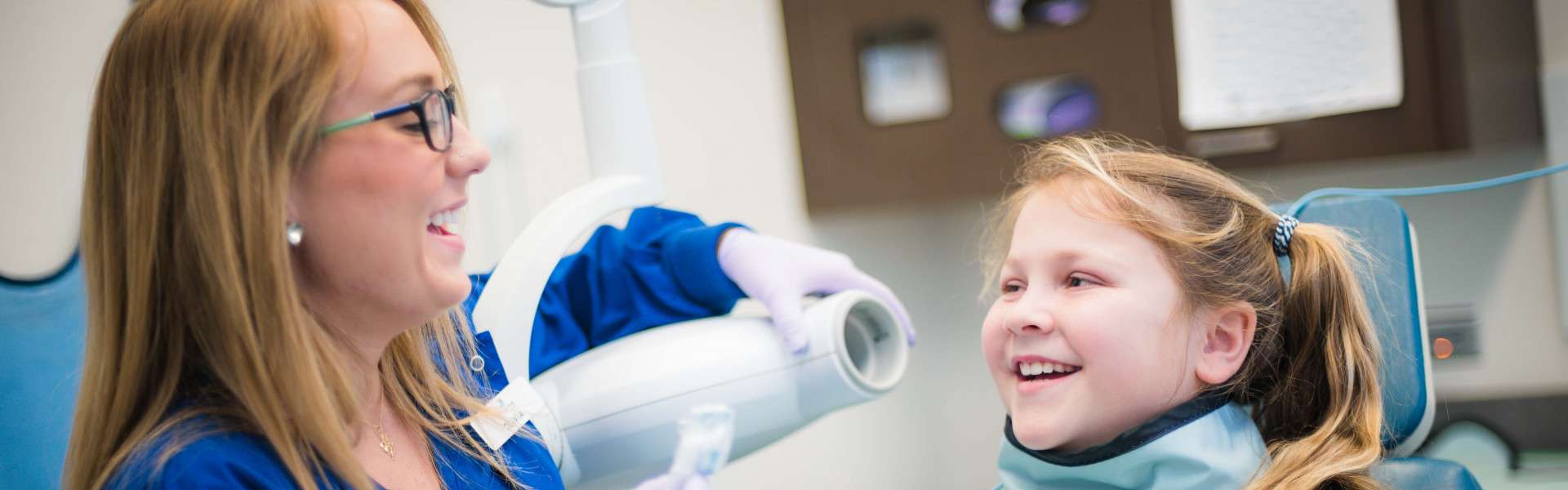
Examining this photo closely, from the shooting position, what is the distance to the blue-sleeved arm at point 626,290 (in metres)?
1.32

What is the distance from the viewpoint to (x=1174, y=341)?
1.13 metres

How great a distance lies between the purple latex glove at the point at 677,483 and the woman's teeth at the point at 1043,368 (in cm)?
41

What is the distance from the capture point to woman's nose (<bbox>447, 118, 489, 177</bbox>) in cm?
87

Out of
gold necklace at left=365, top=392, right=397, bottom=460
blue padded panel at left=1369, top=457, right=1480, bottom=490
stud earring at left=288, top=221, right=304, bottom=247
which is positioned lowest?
blue padded panel at left=1369, top=457, right=1480, bottom=490

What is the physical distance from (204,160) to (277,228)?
61 mm

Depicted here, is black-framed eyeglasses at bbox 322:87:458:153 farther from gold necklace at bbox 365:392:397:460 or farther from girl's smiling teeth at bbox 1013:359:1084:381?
girl's smiling teeth at bbox 1013:359:1084:381

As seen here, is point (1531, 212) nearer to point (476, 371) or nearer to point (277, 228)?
point (476, 371)

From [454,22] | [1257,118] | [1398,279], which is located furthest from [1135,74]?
[454,22]

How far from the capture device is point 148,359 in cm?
77

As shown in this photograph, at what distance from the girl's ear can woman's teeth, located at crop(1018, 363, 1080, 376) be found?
0.42ft

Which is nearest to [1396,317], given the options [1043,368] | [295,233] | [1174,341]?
[1174,341]

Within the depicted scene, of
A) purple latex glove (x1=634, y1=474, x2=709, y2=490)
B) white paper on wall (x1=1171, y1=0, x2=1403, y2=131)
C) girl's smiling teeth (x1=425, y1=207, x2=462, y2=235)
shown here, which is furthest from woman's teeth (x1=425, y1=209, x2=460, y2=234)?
white paper on wall (x1=1171, y1=0, x2=1403, y2=131)

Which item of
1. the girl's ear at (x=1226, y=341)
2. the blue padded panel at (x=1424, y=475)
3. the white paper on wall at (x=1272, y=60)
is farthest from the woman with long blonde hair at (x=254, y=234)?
the white paper on wall at (x=1272, y=60)

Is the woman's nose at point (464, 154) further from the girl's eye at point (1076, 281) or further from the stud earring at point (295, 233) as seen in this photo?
the girl's eye at point (1076, 281)
